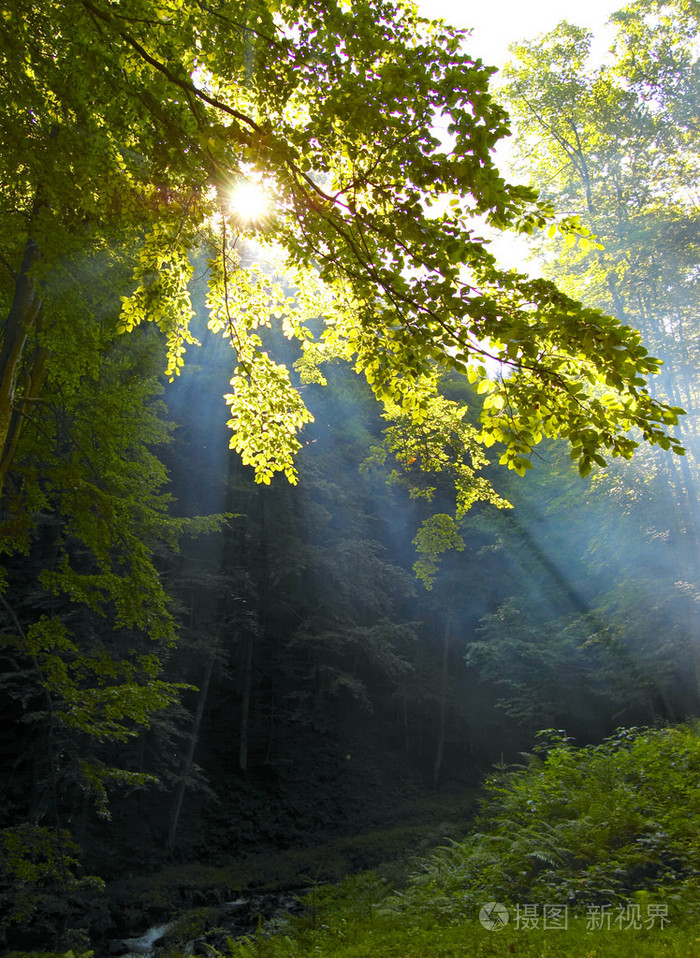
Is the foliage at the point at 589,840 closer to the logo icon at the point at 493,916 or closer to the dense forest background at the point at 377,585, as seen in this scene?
the logo icon at the point at 493,916

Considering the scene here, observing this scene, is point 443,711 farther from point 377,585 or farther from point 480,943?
point 480,943

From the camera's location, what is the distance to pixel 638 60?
15336 millimetres

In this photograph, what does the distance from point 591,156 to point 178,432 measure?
46.8 feet

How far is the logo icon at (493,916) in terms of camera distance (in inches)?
195

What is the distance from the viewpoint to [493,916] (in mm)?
5211

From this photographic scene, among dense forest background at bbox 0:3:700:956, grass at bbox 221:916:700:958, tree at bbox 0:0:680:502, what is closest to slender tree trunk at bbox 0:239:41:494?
tree at bbox 0:0:680:502

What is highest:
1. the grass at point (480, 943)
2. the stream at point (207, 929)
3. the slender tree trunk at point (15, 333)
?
the slender tree trunk at point (15, 333)

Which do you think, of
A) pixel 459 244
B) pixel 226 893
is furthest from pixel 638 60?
pixel 226 893

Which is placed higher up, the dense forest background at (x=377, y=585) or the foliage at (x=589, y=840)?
the dense forest background at (x=377, y=585)

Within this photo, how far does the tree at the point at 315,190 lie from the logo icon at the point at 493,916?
14.0 ft

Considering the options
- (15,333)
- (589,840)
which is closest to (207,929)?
(589,840)

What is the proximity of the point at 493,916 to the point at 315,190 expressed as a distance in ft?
20.2

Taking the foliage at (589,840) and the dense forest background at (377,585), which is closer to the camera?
the foliage at (589,840)

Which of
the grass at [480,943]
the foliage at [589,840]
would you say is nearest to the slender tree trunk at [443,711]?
the foliage at [589,840]
